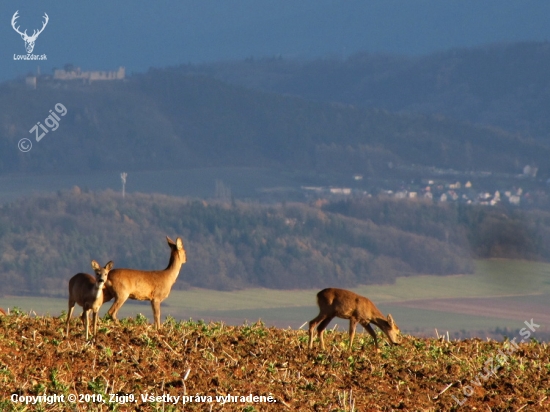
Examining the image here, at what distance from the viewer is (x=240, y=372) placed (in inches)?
548

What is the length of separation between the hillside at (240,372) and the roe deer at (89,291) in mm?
329

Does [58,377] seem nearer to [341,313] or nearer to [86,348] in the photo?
[86,348]

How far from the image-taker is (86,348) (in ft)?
46.5

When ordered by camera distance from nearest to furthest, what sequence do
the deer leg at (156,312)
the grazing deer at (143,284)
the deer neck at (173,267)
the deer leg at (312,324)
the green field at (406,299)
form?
the grazing deer at (143,284)
the deer leg at (312,324)
the deer leg at (156,312)
the deer neck at (173,267)
the green field at (406,299)

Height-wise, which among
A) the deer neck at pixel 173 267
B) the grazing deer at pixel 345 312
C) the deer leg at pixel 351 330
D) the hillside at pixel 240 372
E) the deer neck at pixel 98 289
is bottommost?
the hillside at pixel 240 372

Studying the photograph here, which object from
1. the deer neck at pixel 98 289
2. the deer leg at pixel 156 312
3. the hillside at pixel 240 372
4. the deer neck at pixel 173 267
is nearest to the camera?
the hillside at pixel 240 372

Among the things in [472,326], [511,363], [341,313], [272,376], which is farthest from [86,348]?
[472,326]

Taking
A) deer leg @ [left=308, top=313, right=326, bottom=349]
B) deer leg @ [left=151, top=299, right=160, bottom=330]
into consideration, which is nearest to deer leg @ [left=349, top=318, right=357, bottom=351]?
deer leg @ [left=308, top=313, right=326, bottom=349]

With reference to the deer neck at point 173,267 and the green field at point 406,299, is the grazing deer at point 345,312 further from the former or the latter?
the green field at point 406,299

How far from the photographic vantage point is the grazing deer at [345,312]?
1602 centimetres

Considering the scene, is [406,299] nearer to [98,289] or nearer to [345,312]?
[345,312]

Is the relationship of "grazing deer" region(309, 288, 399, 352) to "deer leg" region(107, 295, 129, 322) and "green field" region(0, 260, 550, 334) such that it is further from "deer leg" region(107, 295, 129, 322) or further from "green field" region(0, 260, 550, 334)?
"green field" region(0, 260, 550, 334)

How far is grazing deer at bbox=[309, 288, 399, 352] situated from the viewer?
16.0m

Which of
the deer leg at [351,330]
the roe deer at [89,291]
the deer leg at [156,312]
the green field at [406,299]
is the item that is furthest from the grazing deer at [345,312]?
the green field at [406,299]
